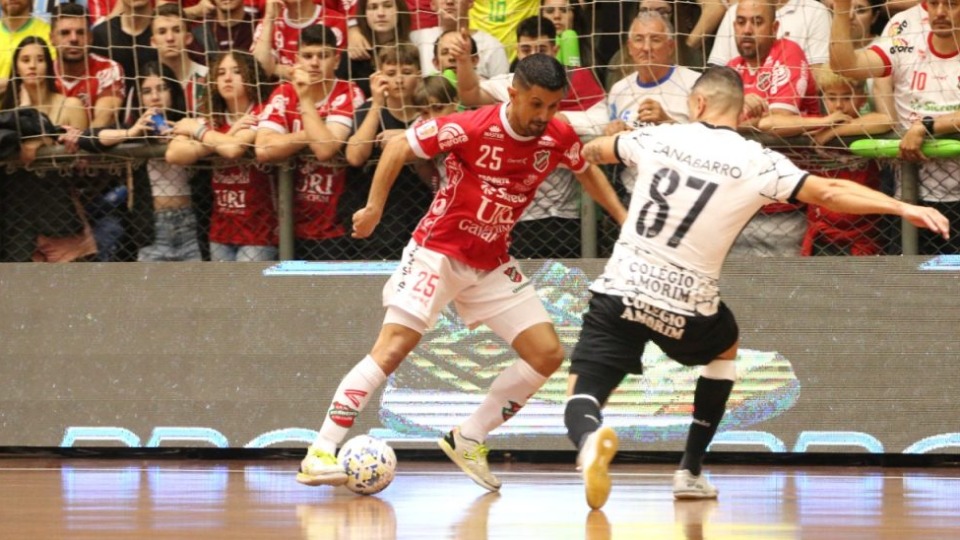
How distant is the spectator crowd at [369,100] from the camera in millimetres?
8992

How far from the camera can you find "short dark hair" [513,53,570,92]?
7.04 metres

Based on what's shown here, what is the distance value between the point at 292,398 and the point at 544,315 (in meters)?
2.45

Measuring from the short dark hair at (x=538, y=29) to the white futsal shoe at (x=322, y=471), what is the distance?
344 cm

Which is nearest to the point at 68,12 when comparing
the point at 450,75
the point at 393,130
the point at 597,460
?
the point at 393,130

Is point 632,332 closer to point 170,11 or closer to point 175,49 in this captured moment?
point 175,49

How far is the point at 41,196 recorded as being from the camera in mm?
10094

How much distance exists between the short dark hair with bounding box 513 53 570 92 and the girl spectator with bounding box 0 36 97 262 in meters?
4.05

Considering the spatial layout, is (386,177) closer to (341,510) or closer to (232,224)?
(341,510)

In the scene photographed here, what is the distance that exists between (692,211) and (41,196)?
534cm

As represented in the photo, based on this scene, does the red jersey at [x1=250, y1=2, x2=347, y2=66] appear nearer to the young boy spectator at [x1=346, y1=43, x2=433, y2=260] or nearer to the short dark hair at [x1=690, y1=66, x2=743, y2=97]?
the young boy spectator at [x1=346, y1=43, x2=433, y2=260]

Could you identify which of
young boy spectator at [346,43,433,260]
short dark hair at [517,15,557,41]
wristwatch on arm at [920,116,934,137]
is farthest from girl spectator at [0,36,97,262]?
wristwatch on arm at [920,116,934,137]

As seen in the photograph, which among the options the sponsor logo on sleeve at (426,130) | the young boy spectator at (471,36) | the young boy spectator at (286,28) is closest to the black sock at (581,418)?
the sponsor logo on sleeve at (426,130)

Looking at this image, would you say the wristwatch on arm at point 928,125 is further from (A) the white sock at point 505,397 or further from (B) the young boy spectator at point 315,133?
(B) the young boy spectator at point 315,133

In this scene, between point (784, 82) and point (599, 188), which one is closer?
point (599, 188)
